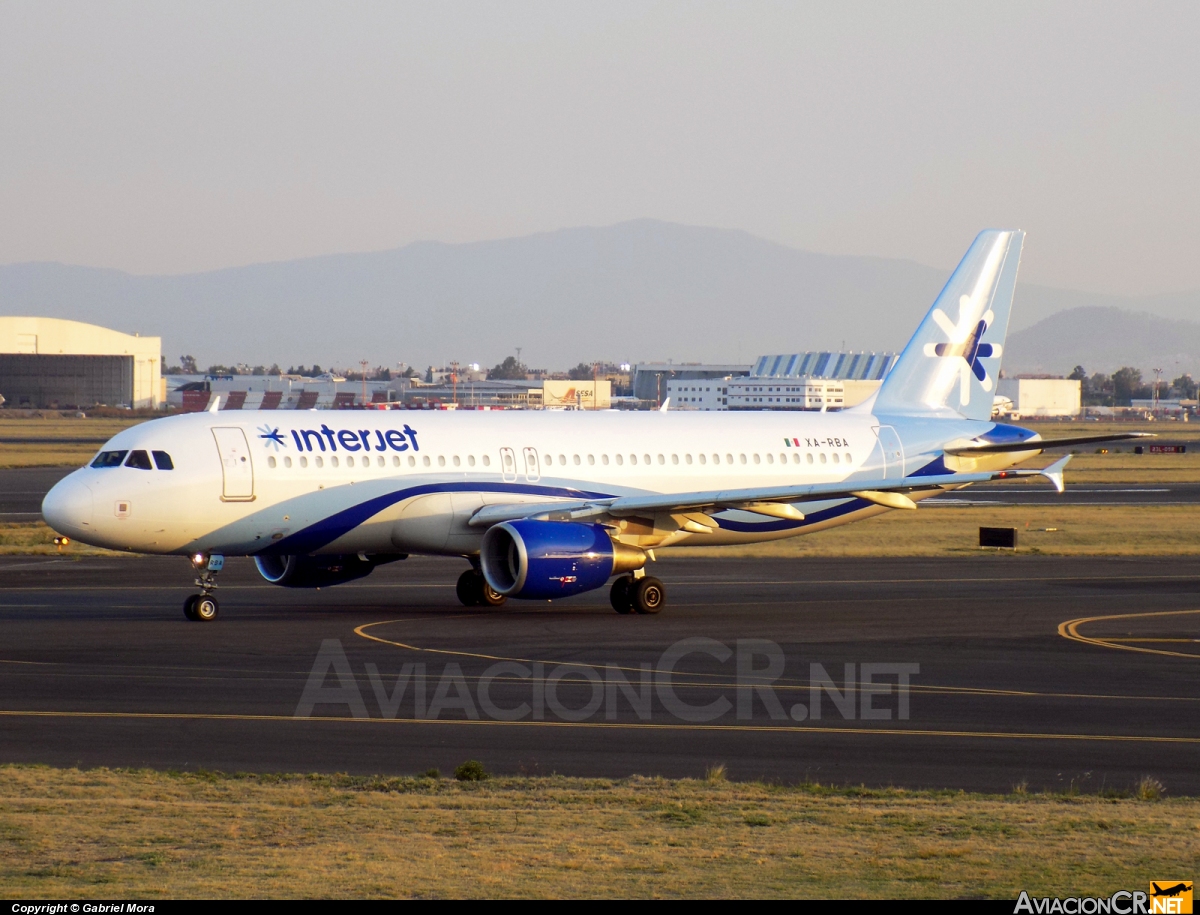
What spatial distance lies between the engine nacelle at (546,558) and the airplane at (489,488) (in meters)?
0.04

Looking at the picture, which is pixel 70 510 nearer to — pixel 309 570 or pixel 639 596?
pixel 309 570

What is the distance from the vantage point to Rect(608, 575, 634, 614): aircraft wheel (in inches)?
1312

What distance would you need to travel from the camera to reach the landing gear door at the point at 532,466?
3488cm

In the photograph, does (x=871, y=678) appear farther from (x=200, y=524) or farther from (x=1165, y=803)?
(x=200, y=524)

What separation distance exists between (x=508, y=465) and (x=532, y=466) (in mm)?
634

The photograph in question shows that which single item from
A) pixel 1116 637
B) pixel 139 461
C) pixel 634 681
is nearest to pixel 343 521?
pixel 139 461

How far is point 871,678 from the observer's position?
23.9 metres

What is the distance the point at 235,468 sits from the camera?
32.0 metres

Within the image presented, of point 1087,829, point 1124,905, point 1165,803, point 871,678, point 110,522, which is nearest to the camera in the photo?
point 1124,905

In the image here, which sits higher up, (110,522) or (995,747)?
(110,522)

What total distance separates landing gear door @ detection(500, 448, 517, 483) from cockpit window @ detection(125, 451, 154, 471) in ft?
25.4

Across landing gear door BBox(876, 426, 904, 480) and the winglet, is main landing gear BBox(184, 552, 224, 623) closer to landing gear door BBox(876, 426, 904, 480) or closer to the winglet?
landing gear door BBox(876, 426, 904, 480)

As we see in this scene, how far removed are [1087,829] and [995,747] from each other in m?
5.06

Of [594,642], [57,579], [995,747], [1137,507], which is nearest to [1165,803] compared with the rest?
[995,747]
